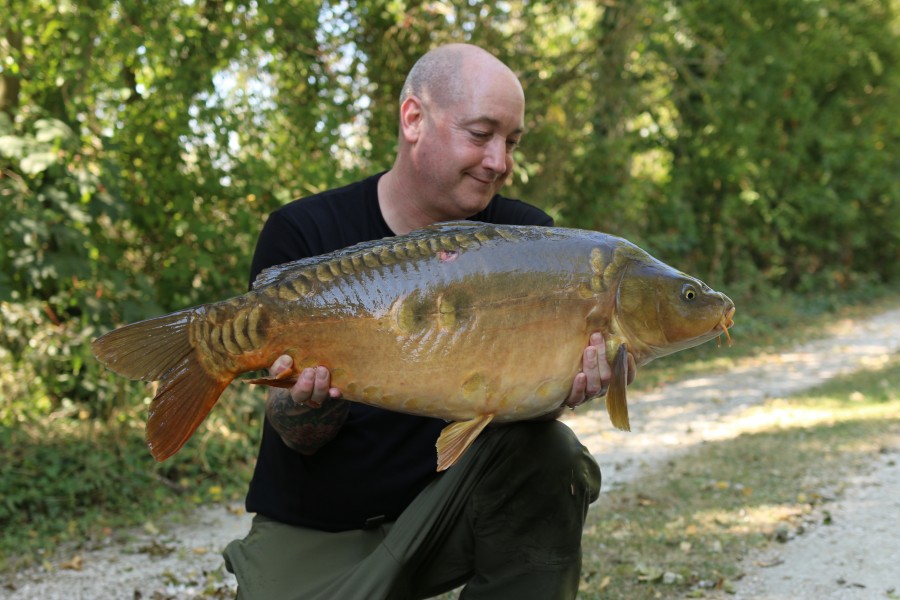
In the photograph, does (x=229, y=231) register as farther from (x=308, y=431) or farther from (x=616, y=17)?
(x=616, y=17)

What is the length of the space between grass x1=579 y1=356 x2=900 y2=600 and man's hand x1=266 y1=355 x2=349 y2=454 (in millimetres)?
1442

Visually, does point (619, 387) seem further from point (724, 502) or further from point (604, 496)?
point (604, 496)

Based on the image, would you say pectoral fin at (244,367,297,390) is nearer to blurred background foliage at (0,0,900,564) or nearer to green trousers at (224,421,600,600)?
green trousers at (224,421,600,600)

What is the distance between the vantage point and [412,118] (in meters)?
2.97

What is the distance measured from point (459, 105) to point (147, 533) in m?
3.00

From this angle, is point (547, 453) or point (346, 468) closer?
point (547, 453)

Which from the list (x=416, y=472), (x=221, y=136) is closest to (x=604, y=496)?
(x=416, y=472)

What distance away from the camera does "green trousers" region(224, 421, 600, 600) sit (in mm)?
2562

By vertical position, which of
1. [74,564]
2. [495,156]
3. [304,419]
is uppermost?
[495,156]

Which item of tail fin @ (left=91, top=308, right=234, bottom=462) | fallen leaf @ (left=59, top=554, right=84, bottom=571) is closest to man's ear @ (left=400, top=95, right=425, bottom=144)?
tail fin @ (left=91, top=308, right=234, bottom=462)

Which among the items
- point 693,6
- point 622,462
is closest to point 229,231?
point 622,462

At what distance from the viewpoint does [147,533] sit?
184 inches

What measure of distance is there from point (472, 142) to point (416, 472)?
3.31 ft

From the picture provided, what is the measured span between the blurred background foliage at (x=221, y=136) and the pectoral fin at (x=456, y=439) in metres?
3.33
